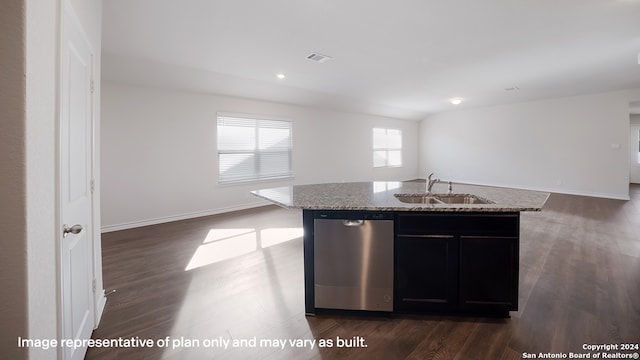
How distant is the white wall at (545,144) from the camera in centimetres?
641

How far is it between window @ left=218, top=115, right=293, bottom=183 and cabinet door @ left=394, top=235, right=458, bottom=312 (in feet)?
14.3

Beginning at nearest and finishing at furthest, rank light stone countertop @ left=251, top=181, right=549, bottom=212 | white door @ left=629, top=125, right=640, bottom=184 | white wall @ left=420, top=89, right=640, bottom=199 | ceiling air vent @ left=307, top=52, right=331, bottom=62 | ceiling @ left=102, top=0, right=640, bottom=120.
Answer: light stone countertop @ left=251, top=181, right=549, bottom=212
ceiling @ left=102, top=0, right=640, bottom=120
ceiling air vent @ left=307, top=52, right=331, bottom=62
white wall @ left=420, top=89, right=640, bottom=199
white door @ left=629, top=125, right=640, bottom=184

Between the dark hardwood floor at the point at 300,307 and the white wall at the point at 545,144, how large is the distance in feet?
12.9

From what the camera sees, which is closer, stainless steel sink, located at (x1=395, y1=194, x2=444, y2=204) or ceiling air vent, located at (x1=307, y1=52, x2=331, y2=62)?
stainless steel sink, located at (x1=395, y1=194, x2=444, y2=204)

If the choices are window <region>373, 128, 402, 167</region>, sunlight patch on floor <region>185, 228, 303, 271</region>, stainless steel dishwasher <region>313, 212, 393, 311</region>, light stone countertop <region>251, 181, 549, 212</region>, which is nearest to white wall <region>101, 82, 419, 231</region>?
sunlight patch on floor <region>185, 228, 303, 271</region>

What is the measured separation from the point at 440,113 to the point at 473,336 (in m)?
9.14

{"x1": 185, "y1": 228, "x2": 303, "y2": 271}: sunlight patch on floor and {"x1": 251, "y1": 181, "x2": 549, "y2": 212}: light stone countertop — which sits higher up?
{"x1": 251, "y1": 181, "x2": 549, "y2": 212}: light stone countertop

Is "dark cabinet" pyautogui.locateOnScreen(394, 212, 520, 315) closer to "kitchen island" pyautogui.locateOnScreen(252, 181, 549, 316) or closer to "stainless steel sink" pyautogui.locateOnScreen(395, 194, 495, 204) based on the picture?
"kitchen island" pyautogui.locateOnScreen(252, 181, 549, 316)

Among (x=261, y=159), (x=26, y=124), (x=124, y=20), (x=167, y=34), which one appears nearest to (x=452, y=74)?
(x=261, y=159)

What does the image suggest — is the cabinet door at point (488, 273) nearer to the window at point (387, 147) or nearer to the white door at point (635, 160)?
the window at point (387, 147)

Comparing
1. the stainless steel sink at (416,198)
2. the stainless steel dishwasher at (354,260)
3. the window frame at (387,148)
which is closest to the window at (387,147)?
the window frame at (387,148)

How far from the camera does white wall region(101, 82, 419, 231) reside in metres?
4.23

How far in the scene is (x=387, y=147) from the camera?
9.32 metres

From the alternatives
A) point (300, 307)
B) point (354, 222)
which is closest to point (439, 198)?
point (354, 222)
